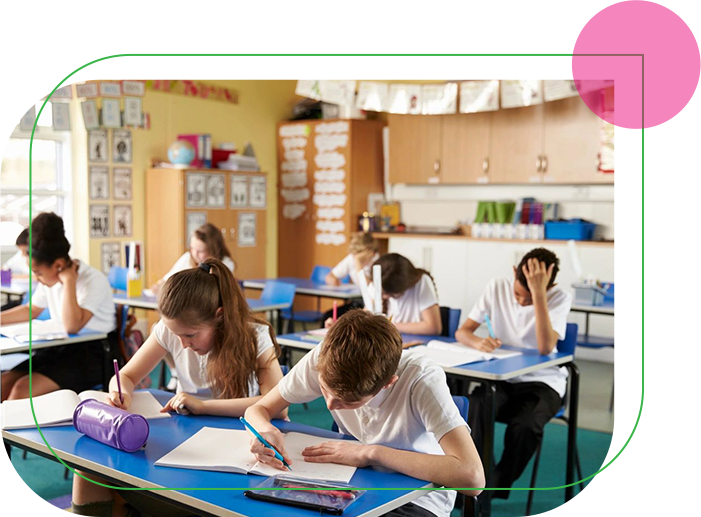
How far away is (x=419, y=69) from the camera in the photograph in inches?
75.4

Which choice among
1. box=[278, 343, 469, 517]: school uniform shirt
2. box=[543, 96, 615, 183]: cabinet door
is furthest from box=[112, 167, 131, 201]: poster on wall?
box=[278, 343, 469, 517]: school uniform shirt

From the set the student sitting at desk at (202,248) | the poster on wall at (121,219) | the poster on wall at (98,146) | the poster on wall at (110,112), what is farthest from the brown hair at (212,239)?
the poster on wall at (98,146)

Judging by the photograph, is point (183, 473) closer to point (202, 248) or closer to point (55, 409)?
point (55, 409)

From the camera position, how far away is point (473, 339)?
3.03 meters

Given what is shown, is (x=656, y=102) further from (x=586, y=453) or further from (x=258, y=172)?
(x=258, y=172)

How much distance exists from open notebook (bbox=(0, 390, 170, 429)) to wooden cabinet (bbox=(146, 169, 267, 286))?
666 millimetres

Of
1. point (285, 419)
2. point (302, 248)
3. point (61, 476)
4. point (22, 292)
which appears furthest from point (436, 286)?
point (22, 292)

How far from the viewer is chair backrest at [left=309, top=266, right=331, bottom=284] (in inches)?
109

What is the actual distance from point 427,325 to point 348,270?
0.40 m

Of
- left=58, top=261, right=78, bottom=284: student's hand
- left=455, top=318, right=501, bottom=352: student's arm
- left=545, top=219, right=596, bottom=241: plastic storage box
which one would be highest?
left=545, top=219, right=596, bottom=241: plastic storage box

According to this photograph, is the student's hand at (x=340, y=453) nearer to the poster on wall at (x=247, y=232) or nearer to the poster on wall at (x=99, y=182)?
the poster on wall at (x=247, y=232)

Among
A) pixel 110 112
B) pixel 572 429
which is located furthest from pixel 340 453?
pixel 110 112

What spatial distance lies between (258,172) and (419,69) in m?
1.57

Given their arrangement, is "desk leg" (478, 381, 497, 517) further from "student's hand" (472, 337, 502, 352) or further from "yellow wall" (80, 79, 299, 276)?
"yellow wall" (80, 79, 299, 276)
